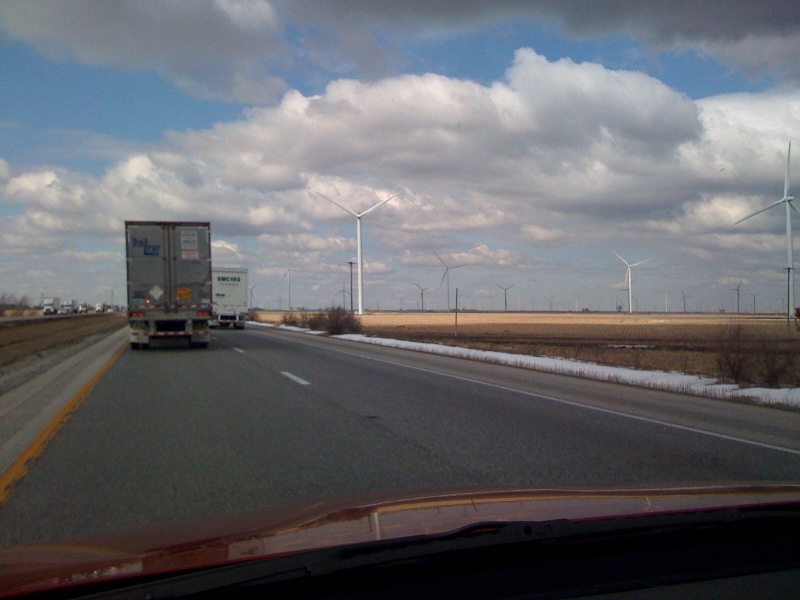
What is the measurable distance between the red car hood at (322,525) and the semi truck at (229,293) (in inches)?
1849

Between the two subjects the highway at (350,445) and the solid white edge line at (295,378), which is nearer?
the highway at (350,445)

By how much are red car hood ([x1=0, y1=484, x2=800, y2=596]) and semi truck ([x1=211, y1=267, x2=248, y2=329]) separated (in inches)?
1849

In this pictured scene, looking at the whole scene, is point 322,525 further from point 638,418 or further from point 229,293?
point 229,293

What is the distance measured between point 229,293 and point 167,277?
25.9 metres

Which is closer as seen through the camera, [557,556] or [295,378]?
[557,556]

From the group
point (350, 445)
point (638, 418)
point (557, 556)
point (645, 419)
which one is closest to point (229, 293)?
point (638, 418)

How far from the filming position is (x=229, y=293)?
165 ft

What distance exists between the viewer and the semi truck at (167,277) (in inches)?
959

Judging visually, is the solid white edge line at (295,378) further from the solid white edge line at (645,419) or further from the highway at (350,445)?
the solid white edge line at (645,419)

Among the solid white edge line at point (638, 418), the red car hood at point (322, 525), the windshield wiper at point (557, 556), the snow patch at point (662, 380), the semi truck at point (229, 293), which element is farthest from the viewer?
the semi truck at point (229, 293)

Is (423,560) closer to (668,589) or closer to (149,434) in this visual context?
(668,589)

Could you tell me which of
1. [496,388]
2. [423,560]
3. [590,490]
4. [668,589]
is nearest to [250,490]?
[590,490]

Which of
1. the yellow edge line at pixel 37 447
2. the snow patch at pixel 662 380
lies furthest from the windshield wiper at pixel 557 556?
the snow patch at pixel 662 380

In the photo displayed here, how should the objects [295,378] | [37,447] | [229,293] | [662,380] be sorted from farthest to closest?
[229,293], [662,380], [295,378], [37,447]
